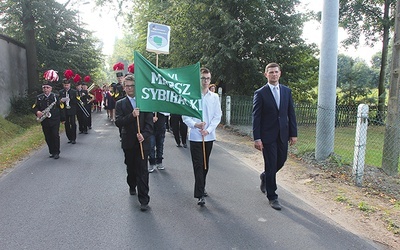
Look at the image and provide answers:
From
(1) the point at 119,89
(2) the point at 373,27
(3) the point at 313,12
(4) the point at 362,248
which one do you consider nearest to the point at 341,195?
(4) the point at 362,248

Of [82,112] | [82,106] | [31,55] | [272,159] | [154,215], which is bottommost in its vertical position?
[154,215]

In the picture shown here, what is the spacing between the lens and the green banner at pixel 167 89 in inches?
184

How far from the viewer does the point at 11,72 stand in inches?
640

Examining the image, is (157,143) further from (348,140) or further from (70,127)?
(348,140)

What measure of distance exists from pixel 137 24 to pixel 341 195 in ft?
69.8

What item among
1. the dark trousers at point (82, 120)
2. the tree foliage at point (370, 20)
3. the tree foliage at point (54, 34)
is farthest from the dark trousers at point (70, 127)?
the tree foliage at point (370, 20)

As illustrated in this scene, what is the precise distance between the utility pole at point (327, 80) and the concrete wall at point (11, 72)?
1339 centimetres

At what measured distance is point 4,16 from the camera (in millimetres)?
17156

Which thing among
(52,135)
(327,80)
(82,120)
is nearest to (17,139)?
(82,120)

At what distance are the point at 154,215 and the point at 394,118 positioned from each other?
5323mm

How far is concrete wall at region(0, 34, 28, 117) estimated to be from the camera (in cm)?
1510

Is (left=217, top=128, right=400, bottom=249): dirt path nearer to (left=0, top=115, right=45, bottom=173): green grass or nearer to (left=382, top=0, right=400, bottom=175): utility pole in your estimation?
(left=382, top=0, right=400, bottom=175): utility pole

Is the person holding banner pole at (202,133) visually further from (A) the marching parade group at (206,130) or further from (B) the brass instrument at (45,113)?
(B) the brass instrument at (45,113)

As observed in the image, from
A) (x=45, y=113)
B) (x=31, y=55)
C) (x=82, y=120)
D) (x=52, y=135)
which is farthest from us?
(x=31, y=55)
